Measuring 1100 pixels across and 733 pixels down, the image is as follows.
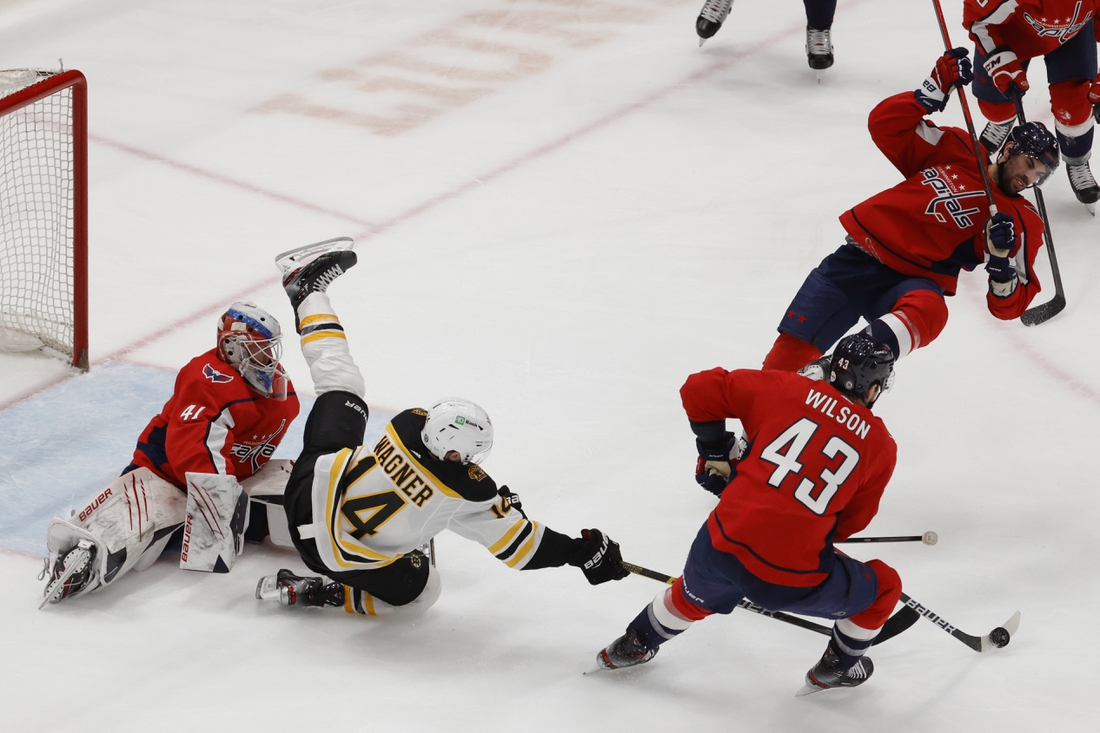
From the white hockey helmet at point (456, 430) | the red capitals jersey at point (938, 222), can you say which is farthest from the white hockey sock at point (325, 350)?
the red capitals jersey at point (938, 222)

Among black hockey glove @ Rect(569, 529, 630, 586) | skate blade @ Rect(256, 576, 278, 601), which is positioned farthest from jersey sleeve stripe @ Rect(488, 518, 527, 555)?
skate blade @ Rect(256, 576, 278, 601)

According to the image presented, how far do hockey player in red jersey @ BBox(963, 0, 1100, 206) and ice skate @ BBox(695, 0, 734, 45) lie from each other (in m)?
1.83

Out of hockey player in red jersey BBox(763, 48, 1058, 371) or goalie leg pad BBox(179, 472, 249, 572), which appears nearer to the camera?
goalie leg pad BBox(179, 472, 249, 572)

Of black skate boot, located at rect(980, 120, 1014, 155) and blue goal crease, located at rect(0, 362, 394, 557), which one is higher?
black skate boot, located at rect(980, 120, 1014, 155)

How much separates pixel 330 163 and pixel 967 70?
3044 mm

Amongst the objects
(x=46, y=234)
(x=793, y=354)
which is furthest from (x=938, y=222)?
(x=46, y=234)

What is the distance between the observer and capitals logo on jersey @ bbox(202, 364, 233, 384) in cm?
343

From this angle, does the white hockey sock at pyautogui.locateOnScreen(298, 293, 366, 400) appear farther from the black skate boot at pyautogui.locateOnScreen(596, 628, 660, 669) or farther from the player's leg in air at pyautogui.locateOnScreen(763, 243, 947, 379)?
the player's leg in air at pyautogui.locateOnScreen(763, 243, 947, 379)

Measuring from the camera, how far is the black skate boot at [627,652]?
311 cm

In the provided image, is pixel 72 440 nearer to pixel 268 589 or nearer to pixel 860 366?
pixel 268 589

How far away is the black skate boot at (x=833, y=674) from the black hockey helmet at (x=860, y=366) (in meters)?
0.63

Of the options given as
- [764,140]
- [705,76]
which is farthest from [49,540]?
[705,76]

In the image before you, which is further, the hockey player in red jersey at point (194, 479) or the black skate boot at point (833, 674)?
the hockey player in red jersey at point (194, 479)

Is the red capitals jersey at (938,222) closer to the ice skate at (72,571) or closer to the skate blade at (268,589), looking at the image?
the skate blade at (268,589)
